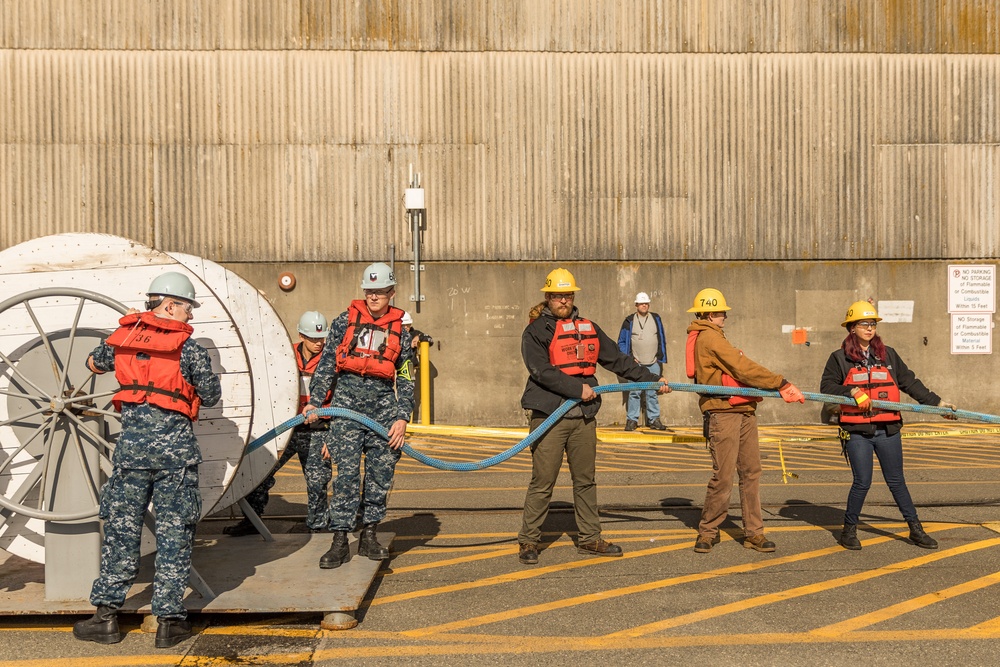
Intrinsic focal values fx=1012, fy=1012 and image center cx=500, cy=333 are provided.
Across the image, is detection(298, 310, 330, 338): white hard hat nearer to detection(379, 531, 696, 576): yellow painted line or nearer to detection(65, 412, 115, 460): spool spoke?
detection(379, 531, 696, 576): yellow painted line

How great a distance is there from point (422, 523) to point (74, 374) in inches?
148

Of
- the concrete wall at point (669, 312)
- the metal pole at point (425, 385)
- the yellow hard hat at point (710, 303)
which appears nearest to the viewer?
the yellow hard hat at point (710, 303)

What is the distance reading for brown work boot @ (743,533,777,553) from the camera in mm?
7617

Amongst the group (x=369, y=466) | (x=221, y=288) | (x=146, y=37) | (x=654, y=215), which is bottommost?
(x=369, y=466)

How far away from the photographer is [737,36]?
16828 millimetres

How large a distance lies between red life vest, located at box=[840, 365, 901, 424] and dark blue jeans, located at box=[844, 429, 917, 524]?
0.13 m

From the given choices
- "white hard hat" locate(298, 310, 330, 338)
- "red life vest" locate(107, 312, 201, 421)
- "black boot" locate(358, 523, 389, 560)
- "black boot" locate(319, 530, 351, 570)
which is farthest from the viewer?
"white hard hat" locate(298, 310, 330, 338)

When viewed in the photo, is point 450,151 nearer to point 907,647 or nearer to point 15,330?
point 15,330

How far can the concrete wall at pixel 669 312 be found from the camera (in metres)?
16.5

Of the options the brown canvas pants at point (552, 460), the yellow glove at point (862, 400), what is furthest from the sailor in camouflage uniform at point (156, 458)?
the yellow glove at point (862, 400)

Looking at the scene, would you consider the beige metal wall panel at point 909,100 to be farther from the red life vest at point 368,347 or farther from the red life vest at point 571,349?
the red life vest at point 368,347

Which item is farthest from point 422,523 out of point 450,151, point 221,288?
point 450,151

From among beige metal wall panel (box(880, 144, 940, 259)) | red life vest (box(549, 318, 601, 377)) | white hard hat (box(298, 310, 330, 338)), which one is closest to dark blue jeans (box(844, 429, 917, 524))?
red life vest (box(549, 318, 601, 377))

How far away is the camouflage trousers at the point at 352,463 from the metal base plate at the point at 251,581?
1.17ft
